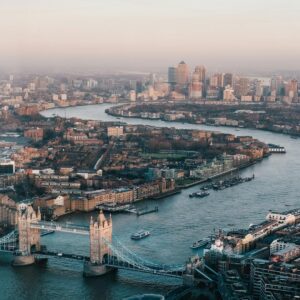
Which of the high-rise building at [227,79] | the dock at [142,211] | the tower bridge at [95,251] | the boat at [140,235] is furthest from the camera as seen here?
the high-rise building at [227,79]

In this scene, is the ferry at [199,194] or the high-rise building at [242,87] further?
the high-rise building at [242,87]

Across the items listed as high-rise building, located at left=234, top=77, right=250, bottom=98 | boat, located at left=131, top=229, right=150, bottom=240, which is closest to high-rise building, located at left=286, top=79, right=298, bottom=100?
high-rise building, located at left=234, top=77, right=250, bottom=98

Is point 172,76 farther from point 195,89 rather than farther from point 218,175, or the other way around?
point 218,175

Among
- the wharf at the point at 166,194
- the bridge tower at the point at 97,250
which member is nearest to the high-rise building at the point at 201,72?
the wharf at the point at 166,194

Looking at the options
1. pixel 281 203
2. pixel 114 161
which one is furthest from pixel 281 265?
pixel 114 161

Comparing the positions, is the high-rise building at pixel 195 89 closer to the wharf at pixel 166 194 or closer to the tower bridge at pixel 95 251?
the wharf at pixel 166 194

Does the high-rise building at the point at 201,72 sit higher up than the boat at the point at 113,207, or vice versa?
the high-rise building at the point at 201,72
